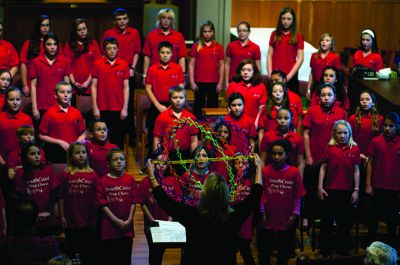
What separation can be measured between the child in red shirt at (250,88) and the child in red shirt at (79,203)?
2.08m

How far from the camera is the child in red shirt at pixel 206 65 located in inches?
378

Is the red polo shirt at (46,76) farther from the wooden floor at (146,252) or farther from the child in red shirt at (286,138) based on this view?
the child in red shirt at (286,138)

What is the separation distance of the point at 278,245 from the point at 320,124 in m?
1.38

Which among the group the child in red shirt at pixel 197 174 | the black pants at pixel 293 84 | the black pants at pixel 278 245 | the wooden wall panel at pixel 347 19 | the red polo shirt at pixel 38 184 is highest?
the wooden wall panel at pixel 347 19

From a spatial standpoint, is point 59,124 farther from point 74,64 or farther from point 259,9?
point 259,9

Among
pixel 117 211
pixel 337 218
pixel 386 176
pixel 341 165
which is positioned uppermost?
pixel 341 165

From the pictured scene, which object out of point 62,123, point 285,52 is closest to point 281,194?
point 62,123

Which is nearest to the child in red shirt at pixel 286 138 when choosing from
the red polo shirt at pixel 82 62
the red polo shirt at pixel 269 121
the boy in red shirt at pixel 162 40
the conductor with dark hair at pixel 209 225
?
the red polo shirt at pixel 269 121

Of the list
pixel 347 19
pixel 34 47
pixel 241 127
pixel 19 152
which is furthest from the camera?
pixel 347 19

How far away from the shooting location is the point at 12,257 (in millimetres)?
4965

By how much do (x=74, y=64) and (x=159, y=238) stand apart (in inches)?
146

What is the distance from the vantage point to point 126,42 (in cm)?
968

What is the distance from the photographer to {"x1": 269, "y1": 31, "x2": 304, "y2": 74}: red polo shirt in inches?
377

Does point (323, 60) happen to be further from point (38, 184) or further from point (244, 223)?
point (38, 184)
